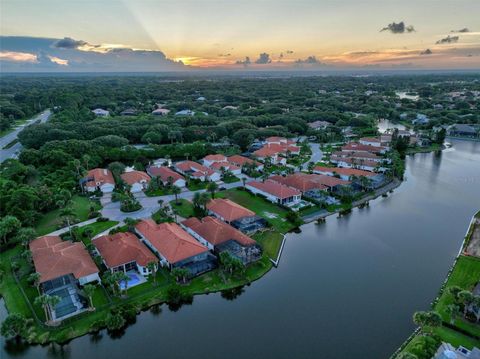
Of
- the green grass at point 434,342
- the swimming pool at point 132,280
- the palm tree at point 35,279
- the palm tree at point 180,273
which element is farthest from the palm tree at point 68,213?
the green grass at point 434,342

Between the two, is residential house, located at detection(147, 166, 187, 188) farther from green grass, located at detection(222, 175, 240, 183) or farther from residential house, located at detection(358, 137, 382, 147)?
residential house, located at detection(358, 137, 382, 147)

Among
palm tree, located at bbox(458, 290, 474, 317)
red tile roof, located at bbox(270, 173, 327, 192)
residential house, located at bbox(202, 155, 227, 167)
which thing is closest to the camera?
palm tree, located at bbox(458, 290, 474, 317)

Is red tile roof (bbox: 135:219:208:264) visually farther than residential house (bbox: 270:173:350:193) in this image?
No

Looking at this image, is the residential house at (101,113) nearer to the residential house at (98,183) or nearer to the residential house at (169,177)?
the residential house at (169,177)

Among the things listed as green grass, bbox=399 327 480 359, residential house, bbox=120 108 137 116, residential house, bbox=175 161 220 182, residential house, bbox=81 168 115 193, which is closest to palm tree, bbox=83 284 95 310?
green grass, bbox=399 327 480 359

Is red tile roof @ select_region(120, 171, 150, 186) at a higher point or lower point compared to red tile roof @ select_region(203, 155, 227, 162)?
higher

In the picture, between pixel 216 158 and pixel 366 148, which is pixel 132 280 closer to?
pixel 216 158

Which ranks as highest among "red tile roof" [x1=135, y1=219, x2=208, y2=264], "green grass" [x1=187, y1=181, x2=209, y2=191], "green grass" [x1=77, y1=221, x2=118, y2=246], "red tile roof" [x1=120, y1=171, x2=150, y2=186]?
"red tile roof" [x1=135, y1=219, x2=208, y2=264]
